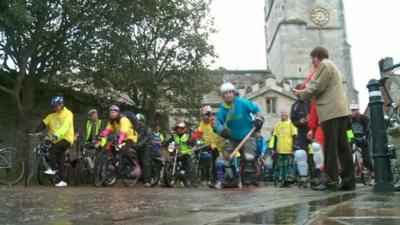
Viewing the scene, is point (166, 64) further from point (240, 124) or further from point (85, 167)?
point (240, 124)

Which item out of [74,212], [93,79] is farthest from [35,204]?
[93,79]

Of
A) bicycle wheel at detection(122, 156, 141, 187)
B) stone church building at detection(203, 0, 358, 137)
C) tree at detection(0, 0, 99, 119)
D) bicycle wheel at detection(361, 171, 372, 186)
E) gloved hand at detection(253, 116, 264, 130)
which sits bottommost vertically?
bicycle wheel at detection(361, 171, 372, 186)

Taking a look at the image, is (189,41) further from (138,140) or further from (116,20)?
(138,140)

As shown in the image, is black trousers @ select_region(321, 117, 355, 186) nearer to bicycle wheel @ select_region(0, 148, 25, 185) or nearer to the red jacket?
the red jacket

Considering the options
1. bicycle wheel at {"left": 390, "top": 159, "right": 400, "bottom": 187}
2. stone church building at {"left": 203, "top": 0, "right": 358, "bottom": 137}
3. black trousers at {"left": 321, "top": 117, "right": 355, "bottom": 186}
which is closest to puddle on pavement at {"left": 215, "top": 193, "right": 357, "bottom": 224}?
black trousers at {"left": 321, "top": 117, "right": 355, "bottom": 186}

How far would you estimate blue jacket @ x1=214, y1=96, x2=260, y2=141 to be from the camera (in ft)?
28.8

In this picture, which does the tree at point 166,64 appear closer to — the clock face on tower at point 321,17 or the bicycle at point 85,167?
the bicycle at point 85,167

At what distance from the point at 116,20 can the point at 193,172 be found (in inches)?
281

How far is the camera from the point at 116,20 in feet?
57.7

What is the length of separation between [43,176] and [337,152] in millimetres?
7273

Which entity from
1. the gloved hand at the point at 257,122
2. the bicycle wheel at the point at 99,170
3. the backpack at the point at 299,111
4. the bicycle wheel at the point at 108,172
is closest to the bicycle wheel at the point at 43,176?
the bicycle wheel at the point at 99,170

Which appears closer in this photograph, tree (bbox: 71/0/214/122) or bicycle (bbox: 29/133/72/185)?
bicycle (bbox: 29/133/72/185)

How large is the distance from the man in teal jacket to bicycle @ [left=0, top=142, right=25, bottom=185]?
5.01 meters

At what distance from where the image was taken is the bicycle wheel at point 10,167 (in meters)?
11.2
